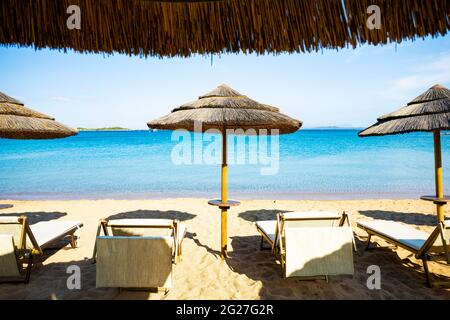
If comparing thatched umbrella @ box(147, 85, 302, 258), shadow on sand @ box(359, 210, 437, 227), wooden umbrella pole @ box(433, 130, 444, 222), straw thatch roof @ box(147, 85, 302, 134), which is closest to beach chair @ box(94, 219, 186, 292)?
thatched umbrella @ box(147, 85, 302, 258)

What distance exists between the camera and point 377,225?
4496 mm

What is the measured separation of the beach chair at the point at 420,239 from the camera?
314 centimetres

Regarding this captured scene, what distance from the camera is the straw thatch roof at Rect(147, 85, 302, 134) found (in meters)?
3.58

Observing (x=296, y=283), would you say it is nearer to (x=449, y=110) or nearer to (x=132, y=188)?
(x=449, y=110)

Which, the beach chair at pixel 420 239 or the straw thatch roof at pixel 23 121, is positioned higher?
the straw thatch roof at pixel 23 121

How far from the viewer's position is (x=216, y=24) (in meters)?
2.01

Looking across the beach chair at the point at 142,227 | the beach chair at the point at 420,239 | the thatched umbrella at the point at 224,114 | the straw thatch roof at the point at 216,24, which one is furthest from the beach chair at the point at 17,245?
the beach chair at the point at 420,239

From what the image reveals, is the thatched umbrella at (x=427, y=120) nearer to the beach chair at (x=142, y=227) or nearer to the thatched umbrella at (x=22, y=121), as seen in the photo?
the beach chair at (x=142, y=227)

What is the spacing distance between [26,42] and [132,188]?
519 inches

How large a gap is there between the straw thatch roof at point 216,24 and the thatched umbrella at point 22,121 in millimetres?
3011

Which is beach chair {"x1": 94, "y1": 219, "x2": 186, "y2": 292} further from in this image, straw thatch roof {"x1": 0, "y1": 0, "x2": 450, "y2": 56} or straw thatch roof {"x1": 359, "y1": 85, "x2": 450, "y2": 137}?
straw thatch roof {"x1": 359, "y1": 85, "x2": 450, "y2": 137}

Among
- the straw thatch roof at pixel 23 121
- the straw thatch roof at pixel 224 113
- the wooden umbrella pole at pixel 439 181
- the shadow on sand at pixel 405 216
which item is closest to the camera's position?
the straw thatch roof at pixel 224 113

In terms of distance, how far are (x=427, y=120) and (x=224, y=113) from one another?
3414 mm
